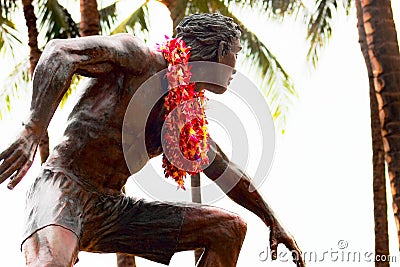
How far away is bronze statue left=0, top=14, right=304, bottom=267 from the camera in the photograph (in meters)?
4.66

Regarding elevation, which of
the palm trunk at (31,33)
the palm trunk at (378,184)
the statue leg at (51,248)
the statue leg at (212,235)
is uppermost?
the palm trunk at (31,33)

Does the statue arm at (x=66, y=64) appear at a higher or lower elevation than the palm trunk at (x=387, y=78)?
higher

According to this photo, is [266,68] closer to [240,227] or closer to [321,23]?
[321,23]

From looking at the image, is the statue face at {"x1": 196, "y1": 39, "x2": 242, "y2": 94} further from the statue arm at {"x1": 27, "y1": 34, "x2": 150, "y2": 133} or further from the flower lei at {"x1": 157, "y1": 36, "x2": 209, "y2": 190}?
the statue arm at {"x1": 27, "y1": 34, "x2": 150, "y2": 133}

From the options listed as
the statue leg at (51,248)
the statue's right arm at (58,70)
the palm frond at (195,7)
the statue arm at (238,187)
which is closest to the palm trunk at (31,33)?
the palm frond at (195,7)

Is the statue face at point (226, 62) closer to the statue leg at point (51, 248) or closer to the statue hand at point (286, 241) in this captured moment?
the statue hand at point (286, 241)

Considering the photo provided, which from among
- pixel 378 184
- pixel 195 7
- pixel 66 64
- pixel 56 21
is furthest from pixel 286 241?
pixel 56 21

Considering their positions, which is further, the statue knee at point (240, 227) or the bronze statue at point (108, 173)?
the statue knee at point (240, 227)

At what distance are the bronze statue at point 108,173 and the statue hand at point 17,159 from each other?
0.06 metres

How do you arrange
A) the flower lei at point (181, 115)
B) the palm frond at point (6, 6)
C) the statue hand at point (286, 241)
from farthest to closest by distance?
the palm frond at point (6, 6) < the statue hand at point (286, 241) < the flower lei at point (181, 115)

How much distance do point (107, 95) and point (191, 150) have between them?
580 mm

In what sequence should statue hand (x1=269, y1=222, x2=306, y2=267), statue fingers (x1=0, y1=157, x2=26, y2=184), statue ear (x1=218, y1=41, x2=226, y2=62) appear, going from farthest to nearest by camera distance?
statue hand (x1=269, y1=222, x2=306, y2=267) < statue ear (x1=218, y1=41, x2=226, y2=62) < statue fingers (x1=0, y1=157, x2=26, y2=184)

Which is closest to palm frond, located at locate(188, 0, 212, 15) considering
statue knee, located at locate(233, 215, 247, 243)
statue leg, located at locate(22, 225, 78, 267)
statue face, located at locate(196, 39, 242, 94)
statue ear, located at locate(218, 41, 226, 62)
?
statue face, located at locate(196, 39, 242, 94)

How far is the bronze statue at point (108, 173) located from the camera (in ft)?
Answer: 15.3
